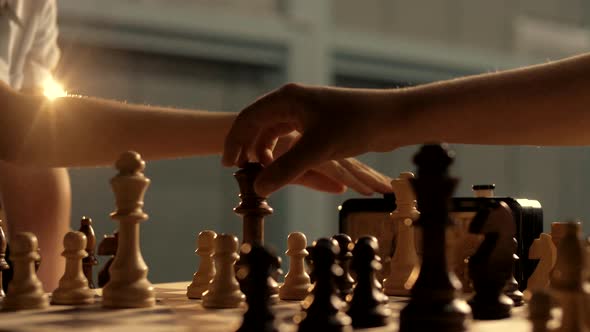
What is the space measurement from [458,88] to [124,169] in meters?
0.48

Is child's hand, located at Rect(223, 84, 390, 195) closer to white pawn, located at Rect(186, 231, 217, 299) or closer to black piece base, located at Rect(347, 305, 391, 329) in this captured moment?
white pawn, located at Rect(186, 231, 217, 299)

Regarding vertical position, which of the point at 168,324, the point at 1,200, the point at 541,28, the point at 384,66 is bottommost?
the point at 168,324

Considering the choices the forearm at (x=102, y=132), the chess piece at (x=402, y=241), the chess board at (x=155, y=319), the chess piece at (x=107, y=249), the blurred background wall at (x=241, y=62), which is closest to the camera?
the chess board at (x=155, y=319)

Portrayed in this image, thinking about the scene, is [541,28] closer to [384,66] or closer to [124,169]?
[384,66]

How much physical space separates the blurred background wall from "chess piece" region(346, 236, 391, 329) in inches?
85.6

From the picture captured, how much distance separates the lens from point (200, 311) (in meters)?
0.94

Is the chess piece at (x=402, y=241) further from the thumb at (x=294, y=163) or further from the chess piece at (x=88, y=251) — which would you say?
the chess piece at (x=88, y=251)

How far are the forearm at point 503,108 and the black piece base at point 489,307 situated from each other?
29cm

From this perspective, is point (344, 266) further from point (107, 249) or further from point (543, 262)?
point (107, 249)

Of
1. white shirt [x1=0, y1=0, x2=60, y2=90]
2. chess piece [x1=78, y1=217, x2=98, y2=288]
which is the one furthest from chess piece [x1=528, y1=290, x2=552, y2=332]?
white shirt [x1=0, y1=0, x2=60, y2=90]

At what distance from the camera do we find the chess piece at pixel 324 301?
0.74 m

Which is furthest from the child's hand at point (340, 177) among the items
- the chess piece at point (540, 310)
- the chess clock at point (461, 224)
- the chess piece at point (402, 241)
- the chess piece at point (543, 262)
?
the chess piece at point (540, 310)

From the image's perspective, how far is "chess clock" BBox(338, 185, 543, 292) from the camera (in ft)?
3.91

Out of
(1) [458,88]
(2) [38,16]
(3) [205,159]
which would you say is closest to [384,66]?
(3) [205,159]
